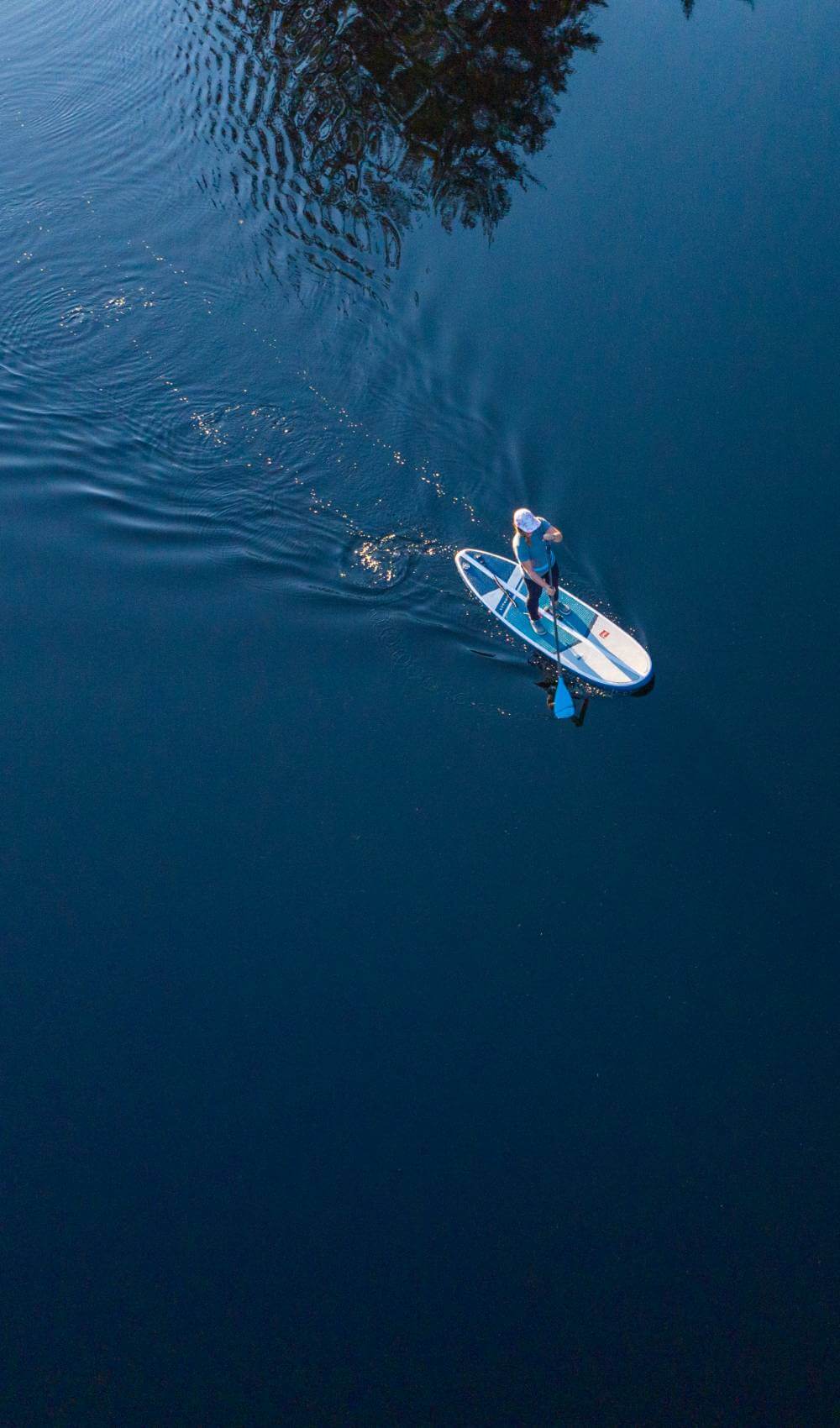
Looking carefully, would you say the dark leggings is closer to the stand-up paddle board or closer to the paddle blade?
the stand-up paddle board

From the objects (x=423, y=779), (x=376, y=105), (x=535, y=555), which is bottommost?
(x=423, y=779)

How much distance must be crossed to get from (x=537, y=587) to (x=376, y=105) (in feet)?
47.7

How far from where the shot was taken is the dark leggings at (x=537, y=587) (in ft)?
41.6

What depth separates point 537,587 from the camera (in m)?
12.8

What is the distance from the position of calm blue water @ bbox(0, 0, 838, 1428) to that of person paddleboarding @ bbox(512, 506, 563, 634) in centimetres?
82

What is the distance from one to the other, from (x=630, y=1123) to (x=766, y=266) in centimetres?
1492

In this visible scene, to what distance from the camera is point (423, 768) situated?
12.2 meters

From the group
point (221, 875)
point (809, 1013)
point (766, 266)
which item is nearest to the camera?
point (809, 1013)

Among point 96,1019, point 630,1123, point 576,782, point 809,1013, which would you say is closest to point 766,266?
point 576,782

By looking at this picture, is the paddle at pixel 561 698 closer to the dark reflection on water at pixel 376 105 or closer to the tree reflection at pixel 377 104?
the dark reflection on water at pixel 376 105

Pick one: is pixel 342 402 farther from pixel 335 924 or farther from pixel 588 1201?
pixel 588 1201

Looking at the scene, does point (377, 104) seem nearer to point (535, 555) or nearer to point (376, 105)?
point (376, 105)

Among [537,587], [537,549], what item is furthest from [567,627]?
[537,549]

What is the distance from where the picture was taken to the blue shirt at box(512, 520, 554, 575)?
40.3 ft
